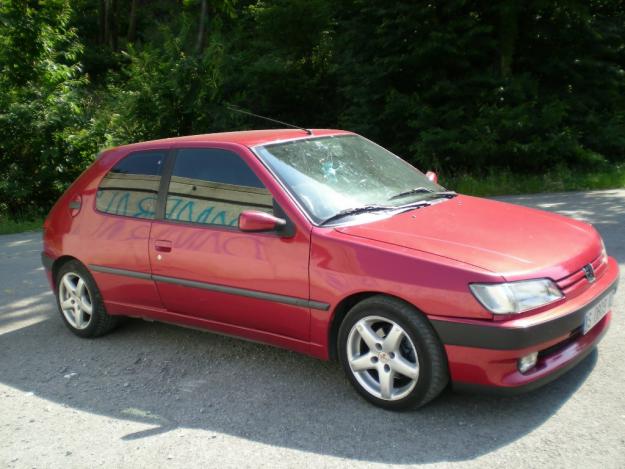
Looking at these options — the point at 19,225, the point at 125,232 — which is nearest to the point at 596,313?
the point at 125,232

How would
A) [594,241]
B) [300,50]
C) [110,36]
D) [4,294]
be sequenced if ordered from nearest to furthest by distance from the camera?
[594,241]
[4,294]
[300,50]
[110,36]

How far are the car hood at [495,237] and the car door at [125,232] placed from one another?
1749 millimetres

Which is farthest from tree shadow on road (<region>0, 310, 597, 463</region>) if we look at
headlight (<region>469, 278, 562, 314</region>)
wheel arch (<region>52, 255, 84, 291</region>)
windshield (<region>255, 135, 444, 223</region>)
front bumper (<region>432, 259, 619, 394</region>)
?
windshield (<region>255, 135, 444, 223</region>)

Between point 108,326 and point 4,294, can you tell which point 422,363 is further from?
point 4,294

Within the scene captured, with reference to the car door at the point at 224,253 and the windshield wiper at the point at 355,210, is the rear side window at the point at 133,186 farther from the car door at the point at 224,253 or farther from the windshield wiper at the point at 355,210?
Answer: the windshield wiper at the point at 355,210

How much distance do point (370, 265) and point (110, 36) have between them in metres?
31.5

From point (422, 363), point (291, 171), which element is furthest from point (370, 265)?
point (291, 171)

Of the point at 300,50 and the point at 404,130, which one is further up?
the point at 300,50

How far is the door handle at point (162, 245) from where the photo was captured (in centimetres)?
492

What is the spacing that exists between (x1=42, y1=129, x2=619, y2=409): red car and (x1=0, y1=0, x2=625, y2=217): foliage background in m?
9.40

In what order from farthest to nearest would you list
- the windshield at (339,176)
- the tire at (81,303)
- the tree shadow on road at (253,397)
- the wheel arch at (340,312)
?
the tire at (81,303) < the windshield at (339,176) < the wheel arch at (340,312) < the tree shadow on road at (253,397)

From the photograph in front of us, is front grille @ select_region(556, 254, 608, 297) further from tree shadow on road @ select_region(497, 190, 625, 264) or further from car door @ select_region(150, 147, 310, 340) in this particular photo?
tree shadow on road @ select_region(497, 190, 625, 264)

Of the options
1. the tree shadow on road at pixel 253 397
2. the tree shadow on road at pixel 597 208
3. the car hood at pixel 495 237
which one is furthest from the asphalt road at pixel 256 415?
the tree shadow on road at pixel 597 208

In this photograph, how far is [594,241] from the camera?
4.38m
